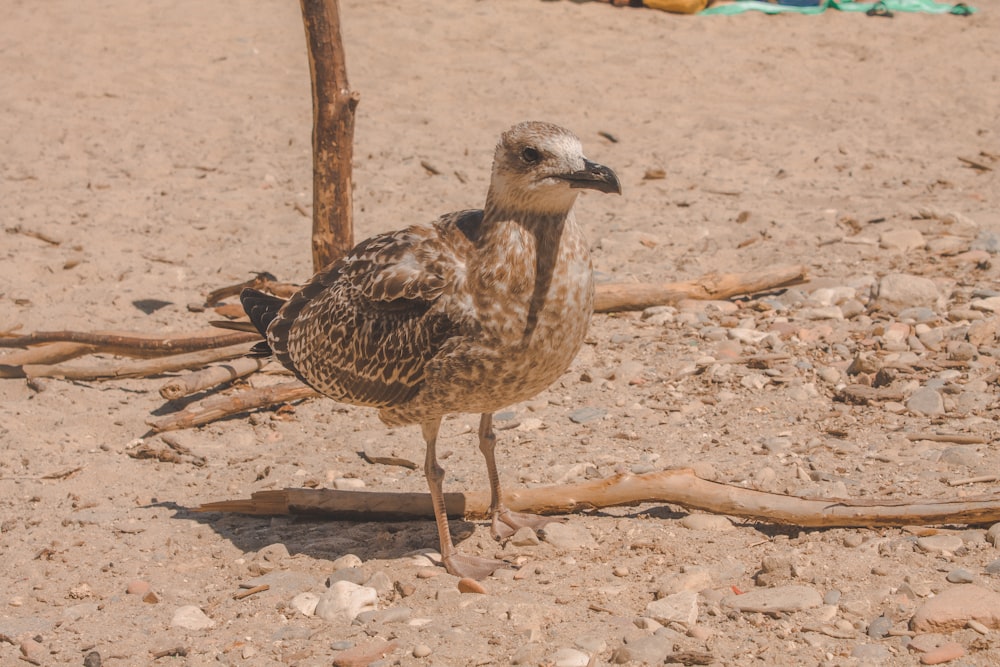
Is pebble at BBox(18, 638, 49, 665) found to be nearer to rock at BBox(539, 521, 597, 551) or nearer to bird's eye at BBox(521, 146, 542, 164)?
rock at BBox(539, 521, 597, 551)

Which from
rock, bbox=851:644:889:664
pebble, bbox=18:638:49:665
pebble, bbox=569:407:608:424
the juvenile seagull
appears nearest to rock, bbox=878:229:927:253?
pebble, bbox=569:407:608:424

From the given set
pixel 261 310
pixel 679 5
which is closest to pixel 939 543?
pixel 261 310

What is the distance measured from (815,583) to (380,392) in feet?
6.58

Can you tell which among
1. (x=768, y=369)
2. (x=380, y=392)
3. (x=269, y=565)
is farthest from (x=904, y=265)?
(x=269, y=565)

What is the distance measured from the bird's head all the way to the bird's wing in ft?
1.17

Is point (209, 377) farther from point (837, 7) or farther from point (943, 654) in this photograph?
point (837, 7)

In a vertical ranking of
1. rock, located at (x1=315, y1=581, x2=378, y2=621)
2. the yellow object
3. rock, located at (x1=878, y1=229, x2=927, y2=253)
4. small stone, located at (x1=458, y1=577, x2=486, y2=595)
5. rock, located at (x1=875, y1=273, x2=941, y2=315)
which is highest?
the yellow object

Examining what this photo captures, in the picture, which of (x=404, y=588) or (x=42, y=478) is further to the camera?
(x=42, y=478)

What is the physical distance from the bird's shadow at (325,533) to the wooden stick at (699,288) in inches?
99.3

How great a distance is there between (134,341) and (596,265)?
335 cm

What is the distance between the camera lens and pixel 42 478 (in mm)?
5902

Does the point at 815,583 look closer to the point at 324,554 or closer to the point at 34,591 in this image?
the point at 324,554

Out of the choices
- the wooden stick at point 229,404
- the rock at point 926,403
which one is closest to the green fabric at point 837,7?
the rock at point 926,403

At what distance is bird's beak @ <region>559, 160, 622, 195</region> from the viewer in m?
4.24
